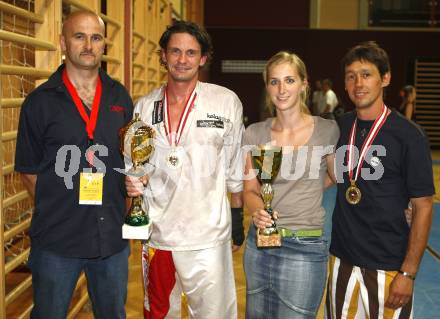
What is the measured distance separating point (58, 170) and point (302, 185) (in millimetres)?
1056

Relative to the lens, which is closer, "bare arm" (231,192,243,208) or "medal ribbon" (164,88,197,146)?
"medal ribbon" (164,88,197,146)

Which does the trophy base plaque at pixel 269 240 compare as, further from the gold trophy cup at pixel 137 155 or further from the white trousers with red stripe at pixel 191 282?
the gold trophy cup at pixel 137 155

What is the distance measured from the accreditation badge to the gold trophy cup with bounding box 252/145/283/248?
696 millimetres

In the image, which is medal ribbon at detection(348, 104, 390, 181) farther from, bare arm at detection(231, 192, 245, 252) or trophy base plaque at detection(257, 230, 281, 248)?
bare arm at detection(231, 192, 245, 252)

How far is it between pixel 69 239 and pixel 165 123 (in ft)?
2.19

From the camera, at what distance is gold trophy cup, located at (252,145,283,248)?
2037mm

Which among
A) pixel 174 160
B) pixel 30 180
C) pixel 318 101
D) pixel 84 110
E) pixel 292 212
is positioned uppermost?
pixel 318 101

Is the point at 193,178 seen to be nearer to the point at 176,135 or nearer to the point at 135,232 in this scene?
the point at 176,135

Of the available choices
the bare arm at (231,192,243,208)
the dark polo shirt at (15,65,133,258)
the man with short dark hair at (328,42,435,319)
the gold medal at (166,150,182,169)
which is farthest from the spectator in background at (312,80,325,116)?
the dark polo shirt at (15,65,133,258)

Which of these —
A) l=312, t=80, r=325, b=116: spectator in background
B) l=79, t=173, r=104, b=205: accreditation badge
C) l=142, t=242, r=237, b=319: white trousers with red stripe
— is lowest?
l=142, t=242, r=237, b=319: white trousers with red stripe

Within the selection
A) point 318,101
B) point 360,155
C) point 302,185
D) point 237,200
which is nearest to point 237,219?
point 237,200

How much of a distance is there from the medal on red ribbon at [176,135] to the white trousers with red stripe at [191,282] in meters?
0.42

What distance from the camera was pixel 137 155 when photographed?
7.05 feet

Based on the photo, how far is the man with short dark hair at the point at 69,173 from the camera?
2174 mm
